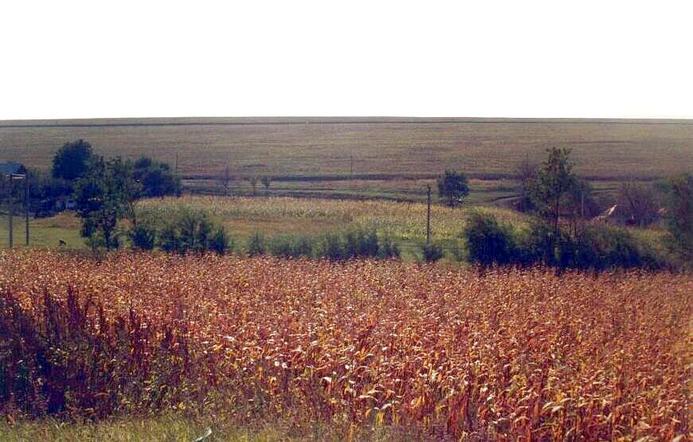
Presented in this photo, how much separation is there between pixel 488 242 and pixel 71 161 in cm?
3256

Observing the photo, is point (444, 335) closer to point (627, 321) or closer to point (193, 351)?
point (193, 351)

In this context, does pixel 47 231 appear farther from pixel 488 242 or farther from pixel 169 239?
pixel 488 242

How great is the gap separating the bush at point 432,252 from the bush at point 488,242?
0.73m

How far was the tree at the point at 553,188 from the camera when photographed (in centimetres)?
2136

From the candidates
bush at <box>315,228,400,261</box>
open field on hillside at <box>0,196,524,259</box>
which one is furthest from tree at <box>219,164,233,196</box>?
bush at <box>315,228,400,261</box>

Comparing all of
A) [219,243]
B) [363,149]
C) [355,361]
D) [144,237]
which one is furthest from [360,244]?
[363,149]

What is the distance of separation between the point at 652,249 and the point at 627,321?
32.9 feet

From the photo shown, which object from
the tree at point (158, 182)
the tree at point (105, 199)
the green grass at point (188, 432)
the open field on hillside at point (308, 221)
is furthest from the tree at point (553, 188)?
the tree at point (158, 182)

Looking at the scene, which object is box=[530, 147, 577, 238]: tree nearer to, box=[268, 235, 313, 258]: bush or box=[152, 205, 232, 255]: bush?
box=[268, 235, 313, 258]: bush

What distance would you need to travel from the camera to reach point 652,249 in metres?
20.3

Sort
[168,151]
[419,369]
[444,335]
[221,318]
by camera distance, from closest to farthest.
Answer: [419,369]
[444,335]
[221,318]
[168,151]

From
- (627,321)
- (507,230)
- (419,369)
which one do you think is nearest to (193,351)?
(419,369)

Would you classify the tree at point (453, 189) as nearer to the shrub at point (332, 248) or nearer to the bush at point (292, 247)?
the shrub at point (332, 248)

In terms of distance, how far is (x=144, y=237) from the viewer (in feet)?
73.5
